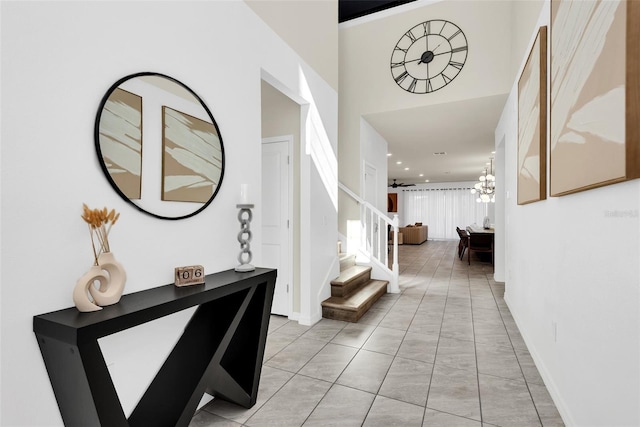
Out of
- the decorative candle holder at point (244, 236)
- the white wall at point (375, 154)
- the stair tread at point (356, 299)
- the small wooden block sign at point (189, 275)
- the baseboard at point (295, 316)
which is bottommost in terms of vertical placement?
the baseboard at point (295, 316)

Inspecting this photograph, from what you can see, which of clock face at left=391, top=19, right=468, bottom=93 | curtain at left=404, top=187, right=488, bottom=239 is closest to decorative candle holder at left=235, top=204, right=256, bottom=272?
clock face at left=391, top=19, right=468, bottom=93

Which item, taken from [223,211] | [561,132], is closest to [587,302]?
[561,132]

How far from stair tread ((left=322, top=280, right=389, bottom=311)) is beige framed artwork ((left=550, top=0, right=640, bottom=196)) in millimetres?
2247

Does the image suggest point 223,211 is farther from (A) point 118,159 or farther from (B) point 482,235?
(B) point 482,235

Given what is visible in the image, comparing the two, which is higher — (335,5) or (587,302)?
(335,5)

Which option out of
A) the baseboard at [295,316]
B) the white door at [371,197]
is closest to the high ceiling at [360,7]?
the white door at [371,197]

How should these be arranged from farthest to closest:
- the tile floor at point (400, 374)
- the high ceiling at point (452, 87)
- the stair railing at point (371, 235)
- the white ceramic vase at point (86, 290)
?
the stair railing at point (371, 235) < the high ceiling at point (452, 87) < the tile floor at point (400, 374) < the white ceramic vase at point (86, 290)

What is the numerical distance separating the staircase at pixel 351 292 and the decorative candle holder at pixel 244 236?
68.7 inches

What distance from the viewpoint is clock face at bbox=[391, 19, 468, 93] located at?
4328 millimetres

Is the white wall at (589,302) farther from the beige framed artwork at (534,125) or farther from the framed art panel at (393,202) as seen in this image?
the framed art panel at (393,202)

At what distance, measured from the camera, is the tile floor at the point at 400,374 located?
1875 mm

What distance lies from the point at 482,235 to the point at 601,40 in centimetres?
637

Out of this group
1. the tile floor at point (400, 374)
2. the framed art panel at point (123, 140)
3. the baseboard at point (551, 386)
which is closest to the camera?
the framed art panel at point (123, 140)

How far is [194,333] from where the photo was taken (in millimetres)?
1810
